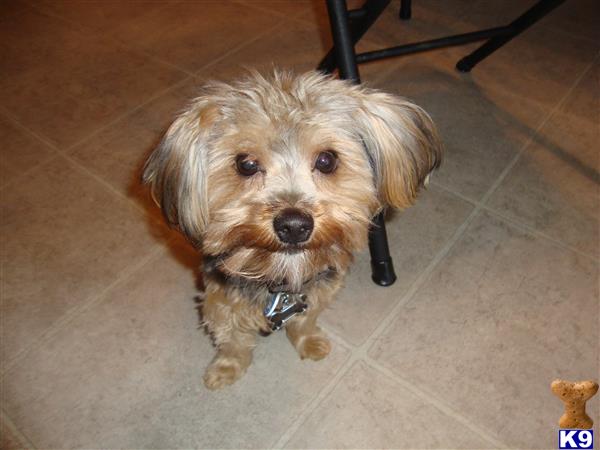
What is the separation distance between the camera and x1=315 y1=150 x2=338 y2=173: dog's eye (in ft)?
5.31

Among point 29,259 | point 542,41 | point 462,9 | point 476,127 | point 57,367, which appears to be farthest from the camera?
point 462,9

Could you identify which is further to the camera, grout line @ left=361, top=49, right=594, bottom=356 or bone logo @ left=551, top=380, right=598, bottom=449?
grout line @ left=361, top=49, right=594, bottom=356

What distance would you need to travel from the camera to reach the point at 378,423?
2.18 meters

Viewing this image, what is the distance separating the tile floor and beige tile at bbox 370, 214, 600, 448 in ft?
0.03

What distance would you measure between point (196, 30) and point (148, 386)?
12.0 feet

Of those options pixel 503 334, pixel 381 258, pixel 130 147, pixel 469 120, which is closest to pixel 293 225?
pixel 381 258

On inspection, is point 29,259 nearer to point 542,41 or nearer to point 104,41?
point 104,41

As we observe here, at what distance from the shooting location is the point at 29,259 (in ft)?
9.16

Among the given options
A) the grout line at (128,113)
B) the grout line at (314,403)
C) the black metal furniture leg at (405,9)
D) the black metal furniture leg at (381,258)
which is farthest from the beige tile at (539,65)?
the grout line at (314,403)

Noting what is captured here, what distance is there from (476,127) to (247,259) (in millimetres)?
2738

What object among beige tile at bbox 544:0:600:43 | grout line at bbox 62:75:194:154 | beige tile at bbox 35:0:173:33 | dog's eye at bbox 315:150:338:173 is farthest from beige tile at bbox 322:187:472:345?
beige tile at bbox 35:0:173:33

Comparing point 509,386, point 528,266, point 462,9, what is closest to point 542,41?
point 462,9

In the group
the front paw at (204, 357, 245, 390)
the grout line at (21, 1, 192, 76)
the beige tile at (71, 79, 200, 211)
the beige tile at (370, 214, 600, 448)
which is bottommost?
the beige tile at (370, 214, 600, 448)

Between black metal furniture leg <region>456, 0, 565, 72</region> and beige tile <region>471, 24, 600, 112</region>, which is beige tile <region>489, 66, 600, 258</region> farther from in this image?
black metal furniture leg <region>456, 0, 565, 72</region>
